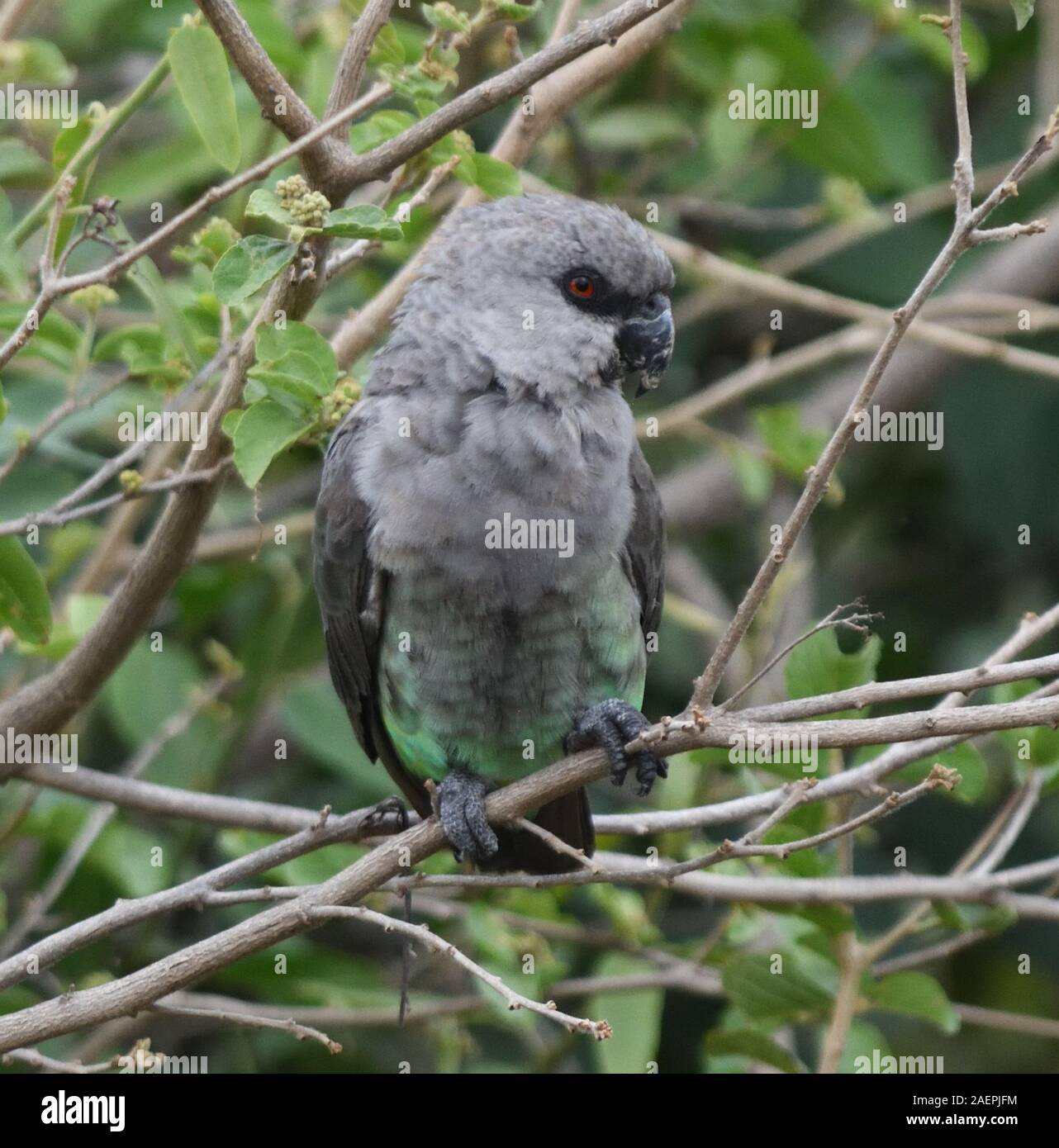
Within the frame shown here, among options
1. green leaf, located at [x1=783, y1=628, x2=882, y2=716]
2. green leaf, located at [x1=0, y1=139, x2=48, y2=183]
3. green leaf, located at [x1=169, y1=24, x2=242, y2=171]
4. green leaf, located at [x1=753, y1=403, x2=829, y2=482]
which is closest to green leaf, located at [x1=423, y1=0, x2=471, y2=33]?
green leaf, located at [x1=169, y1=24, x2=242, y2=171]

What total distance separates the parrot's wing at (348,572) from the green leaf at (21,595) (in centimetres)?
61

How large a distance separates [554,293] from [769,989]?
1666 mm

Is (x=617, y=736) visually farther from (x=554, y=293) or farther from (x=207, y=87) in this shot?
(x=207, y=87)

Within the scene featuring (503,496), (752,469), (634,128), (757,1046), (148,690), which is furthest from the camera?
(634,128)

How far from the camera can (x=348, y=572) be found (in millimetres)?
3303

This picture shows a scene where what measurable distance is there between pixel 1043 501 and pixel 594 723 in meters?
2.64

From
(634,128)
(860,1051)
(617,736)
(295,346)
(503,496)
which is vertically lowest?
(860,1051)

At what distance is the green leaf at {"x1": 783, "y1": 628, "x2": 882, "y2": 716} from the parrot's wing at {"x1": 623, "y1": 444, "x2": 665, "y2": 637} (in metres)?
0.39

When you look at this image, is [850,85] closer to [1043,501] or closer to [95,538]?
[1043,501]

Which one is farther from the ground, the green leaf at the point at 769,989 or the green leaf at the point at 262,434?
the green leaf at the point at 262,434

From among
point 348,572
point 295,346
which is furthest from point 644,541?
point 295,346

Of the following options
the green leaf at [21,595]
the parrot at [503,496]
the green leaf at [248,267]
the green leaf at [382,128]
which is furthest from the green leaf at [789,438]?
the green leaf at [21,595]

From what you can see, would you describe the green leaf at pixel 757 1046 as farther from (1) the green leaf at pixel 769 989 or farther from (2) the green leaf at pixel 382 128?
(2) the green leaf at pixel 382 128

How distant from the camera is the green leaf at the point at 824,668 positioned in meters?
3.18
